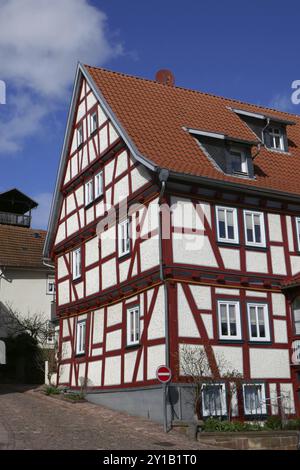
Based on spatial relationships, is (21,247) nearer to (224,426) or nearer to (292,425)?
(292,425)

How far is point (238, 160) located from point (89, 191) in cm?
624

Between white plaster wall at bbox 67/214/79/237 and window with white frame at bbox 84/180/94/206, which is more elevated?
window with white frame at bbox 84/180/94/206

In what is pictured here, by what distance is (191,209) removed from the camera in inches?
766

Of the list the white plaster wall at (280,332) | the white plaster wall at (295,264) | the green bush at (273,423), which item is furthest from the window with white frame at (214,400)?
the white plaster wall at (295,264)

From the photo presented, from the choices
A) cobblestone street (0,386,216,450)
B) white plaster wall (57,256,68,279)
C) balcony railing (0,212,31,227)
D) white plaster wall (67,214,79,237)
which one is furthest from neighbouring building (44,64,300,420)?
balcony railing (0,212,31,227)

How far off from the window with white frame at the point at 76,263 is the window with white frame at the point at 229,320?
7.52 m

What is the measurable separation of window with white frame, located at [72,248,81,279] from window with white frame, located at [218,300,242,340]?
7525 millimetres

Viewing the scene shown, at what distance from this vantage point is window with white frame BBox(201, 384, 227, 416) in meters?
17.9

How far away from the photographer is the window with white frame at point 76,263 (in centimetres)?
2503

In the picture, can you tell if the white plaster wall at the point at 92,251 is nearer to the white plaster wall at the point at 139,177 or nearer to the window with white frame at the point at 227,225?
the white plaster wall at the point at 139,177

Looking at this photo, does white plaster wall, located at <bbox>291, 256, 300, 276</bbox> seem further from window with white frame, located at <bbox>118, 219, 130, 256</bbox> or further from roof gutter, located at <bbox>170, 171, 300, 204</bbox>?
window with white frame, located at <bbox>118, 219, 130, 256</bbox>

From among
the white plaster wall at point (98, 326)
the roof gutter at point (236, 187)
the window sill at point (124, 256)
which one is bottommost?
the white plaster wall at point (98, 326)

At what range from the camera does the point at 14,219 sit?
4653 cm

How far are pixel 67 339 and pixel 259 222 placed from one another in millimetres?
9509
